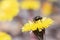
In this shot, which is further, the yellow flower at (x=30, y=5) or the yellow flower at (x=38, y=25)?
the yellow flower at (x=30, y=5)

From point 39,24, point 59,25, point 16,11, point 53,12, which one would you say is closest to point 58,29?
point 59,25

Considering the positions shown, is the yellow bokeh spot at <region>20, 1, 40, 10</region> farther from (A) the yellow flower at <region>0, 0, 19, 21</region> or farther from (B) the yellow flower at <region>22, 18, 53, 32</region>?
(B) the yellow flower at <region>22, 18, 53, 32</region>

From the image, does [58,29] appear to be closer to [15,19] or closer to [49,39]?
[49,39]

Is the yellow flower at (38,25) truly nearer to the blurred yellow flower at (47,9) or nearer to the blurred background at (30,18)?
the blurred background at (30,18)

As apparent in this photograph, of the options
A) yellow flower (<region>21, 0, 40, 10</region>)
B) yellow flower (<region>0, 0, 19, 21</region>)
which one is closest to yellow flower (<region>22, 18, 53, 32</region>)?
yellow flower (<region>0, 0, 19, 21</region>)

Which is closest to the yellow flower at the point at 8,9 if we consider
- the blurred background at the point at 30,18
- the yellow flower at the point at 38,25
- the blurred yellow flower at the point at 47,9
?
the blurred background at the point at 30,18

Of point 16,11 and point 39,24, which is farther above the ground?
point 16,11

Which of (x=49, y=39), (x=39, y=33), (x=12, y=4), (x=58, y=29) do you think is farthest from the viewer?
(x=12, y=4)
